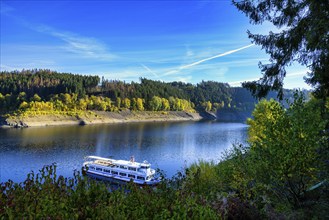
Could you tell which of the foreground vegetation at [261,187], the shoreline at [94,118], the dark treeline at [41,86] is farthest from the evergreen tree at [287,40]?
the dark treeline at [41,86]

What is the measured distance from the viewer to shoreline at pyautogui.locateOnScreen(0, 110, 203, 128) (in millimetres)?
119438

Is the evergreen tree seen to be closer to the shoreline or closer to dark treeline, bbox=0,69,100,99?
the shoreline

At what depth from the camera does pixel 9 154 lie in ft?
178

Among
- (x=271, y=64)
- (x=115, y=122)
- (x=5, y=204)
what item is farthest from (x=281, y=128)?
(x=115, y=122)

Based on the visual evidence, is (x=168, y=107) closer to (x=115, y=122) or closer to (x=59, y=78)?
(x=115, y=122)

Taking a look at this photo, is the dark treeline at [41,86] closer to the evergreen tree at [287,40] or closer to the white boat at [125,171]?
the white boat at [125,171]

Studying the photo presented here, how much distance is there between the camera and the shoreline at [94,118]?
392 ft

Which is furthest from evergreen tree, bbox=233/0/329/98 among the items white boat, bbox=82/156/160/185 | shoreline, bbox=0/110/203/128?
shoreline, bbox=0/110/203/128

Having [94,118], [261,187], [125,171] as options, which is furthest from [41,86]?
[261,187]

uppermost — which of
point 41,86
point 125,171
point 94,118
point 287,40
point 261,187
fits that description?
point 41,86

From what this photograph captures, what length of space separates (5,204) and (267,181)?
33.6 feet

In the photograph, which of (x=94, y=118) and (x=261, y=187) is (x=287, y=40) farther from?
(x=94, y=118)

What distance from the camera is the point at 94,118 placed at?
147000 millimetres

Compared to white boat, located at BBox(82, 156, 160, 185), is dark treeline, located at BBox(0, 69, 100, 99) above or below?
above
